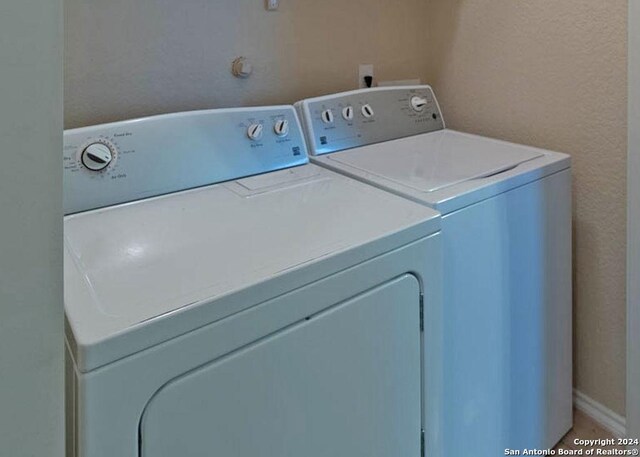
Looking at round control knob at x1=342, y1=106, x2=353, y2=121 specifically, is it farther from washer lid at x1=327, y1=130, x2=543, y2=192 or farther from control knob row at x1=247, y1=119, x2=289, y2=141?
control knob row at x1=247, y1=119, x2=289, y2=141

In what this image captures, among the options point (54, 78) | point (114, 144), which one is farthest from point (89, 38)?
point (54, 78)

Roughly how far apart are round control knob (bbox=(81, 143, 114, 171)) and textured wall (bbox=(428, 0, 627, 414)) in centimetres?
132

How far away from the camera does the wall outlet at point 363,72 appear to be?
182cm

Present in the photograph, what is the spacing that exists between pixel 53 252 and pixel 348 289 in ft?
1.64

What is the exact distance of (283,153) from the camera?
140 centimetres

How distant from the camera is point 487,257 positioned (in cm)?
122

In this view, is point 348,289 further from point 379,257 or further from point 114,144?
point 114,144

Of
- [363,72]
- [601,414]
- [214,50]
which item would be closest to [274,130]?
[214,50]

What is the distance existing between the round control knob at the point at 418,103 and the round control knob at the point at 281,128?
1.91ft

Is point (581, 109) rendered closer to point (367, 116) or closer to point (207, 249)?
point (367, 116)

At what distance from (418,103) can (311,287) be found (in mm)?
1183

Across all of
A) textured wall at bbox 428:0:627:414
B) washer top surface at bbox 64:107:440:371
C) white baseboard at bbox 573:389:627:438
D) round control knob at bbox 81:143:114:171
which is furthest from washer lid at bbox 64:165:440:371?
white baseboard at bbox 573:389:627:438

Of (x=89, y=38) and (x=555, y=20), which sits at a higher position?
(x=555, y=20)

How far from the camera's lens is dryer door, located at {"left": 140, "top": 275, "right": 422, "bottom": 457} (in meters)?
0.71
